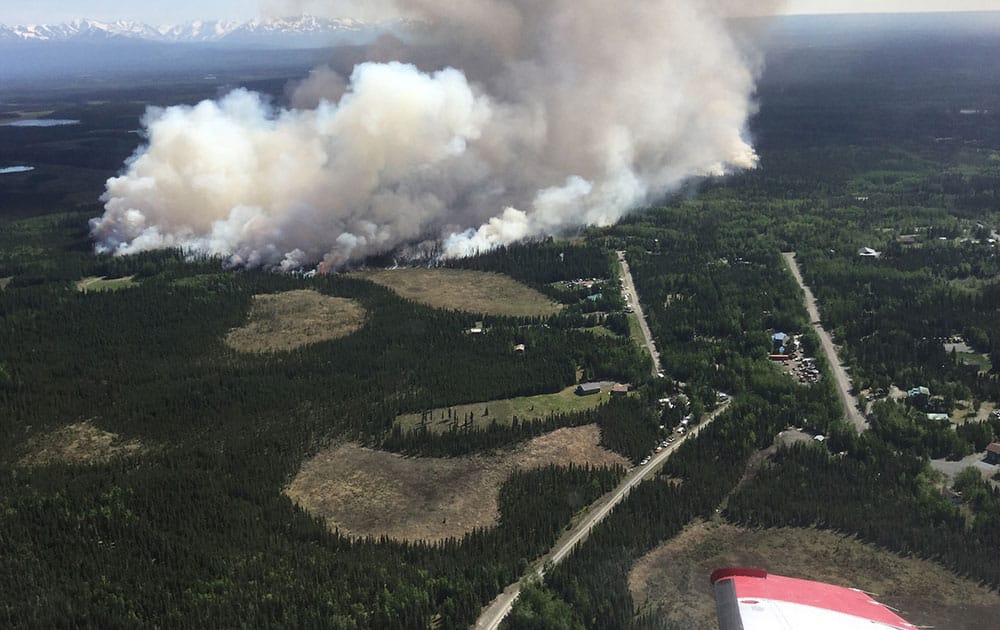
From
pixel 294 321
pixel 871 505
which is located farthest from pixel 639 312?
pixel 871 505

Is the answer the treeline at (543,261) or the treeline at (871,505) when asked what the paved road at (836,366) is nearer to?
the treeline at (871,505)

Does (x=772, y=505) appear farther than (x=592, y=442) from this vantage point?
No

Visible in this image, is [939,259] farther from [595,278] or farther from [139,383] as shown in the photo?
[139,383]

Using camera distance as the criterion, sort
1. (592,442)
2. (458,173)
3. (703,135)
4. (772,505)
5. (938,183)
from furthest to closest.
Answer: (703,135) → (938,183) → (458,173) → (592,442) → (772,505)

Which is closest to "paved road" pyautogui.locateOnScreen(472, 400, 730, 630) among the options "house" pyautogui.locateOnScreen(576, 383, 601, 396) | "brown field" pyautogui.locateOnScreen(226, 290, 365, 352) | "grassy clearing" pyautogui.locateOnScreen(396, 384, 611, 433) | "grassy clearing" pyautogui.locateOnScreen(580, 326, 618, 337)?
"grassy clearing" pyautogui.locateOnScreen(396, 384, 611, 433)

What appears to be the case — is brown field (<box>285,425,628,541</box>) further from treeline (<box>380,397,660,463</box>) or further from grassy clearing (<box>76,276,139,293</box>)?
grassy clearing (<box>76,276,139,293</box>)

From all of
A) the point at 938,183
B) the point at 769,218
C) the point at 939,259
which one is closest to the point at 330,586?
the point at 939,259
